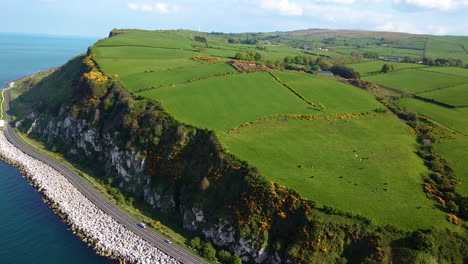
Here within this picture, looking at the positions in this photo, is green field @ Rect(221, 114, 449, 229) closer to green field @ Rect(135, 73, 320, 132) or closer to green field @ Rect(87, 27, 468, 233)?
green field @ Rect(87, 27, 468, 233)

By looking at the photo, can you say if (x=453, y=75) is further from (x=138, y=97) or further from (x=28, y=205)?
(x=28, y=205)

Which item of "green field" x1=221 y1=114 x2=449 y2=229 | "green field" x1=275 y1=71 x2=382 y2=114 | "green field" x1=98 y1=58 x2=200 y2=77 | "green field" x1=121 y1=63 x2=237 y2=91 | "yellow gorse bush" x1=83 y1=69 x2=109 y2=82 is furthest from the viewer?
"green field" x1=98 y1=58 x2=200 y2=77

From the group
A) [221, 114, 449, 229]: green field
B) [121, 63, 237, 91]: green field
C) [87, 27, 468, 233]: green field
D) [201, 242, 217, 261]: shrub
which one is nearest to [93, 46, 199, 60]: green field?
[87, 27, 468, 233]: green field

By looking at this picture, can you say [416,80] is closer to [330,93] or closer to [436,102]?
[436,102]

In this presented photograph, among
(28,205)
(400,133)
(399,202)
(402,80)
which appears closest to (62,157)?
(28,205)

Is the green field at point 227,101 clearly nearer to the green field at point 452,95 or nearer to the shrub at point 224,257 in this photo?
the shrub at point 224,257
